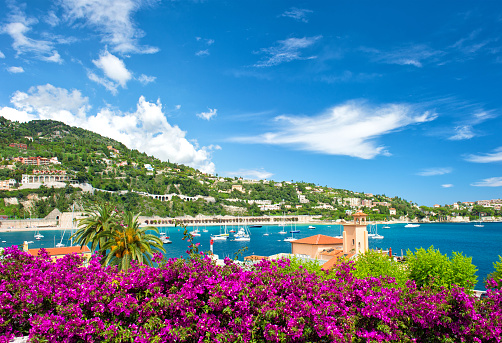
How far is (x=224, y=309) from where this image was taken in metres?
6.33

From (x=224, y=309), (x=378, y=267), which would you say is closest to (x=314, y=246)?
(x=378, y=267)

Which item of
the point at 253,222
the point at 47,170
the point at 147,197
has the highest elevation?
the point at 47,170

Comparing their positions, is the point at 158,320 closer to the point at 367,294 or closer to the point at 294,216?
the point at 367,294

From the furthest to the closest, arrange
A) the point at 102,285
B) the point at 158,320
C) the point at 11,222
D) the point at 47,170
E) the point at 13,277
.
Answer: the point at 47,170 < the point at 11,222 < the point at 13,277 < the point at 102,285 < the point at 158,320

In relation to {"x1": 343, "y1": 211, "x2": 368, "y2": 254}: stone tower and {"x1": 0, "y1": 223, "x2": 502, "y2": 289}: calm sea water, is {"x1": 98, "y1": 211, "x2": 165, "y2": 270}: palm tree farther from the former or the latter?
{"x1": 0, "y1": 223, "x2": 502, "y2": 289}: calm sea water

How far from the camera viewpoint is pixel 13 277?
25.1 ft

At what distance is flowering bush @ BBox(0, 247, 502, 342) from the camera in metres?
6.21

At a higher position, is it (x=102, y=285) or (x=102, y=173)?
(x=102, y=173)

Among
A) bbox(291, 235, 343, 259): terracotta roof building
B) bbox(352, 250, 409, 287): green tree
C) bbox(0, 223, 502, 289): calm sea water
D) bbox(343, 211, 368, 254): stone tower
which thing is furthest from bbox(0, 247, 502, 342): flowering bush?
bbox(0, 223, 502, 289): calm sea water

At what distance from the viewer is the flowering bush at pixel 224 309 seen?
6215 millimetres

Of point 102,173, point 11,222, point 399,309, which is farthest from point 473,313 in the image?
point 102,173

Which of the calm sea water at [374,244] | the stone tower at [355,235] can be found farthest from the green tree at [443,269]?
the calm sea water at [374,244]

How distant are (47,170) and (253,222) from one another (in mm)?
105365

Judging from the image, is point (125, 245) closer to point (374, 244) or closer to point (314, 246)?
point (314, 246)
